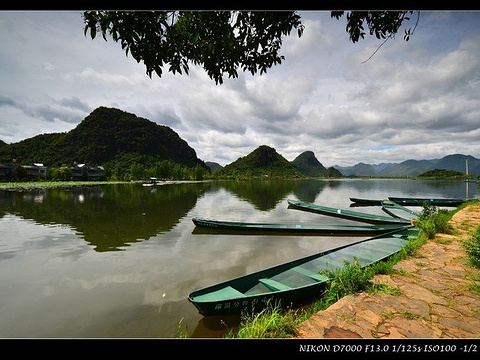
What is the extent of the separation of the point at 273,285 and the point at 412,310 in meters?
3.48

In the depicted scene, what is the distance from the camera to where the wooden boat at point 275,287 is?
5445mm

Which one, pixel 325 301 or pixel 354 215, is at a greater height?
pixel 325 301

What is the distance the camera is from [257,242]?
14.9 m

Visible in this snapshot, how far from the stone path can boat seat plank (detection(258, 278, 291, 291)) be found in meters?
2.15

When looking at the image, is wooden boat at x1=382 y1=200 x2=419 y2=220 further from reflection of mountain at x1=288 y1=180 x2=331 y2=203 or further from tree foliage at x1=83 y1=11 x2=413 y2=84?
tree foliage at x1=83 y1=11 x2=413 y2=84

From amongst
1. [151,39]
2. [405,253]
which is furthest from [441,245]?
[151,39]

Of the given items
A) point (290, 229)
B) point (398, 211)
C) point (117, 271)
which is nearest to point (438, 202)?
point (398, 211)

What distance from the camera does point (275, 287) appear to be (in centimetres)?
655

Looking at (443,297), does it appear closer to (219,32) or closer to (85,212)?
(219,32)

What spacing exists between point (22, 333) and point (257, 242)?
11481mm

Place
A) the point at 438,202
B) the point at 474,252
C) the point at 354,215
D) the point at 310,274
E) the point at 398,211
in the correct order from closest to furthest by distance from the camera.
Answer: the point at 474,252 → the point at 310,274 → the point at 354,215 → the point at 398,211 → the point at 438,202

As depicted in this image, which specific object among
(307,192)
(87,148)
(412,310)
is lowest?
(307,192)

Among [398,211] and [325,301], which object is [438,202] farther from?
[325,301]

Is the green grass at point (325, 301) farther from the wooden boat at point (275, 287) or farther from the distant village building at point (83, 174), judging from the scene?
the distant village building at point (83, 174)
